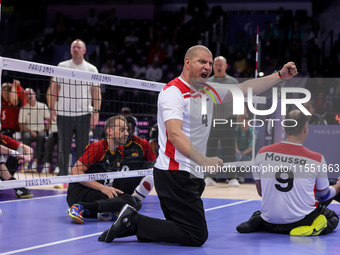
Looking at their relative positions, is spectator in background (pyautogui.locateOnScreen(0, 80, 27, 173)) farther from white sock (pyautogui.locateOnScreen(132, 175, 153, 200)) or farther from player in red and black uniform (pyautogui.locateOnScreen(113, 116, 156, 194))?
white sock (pyautogui.locateOnScreen(132, 175, 153, 200))

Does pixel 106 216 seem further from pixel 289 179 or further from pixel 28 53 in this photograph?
pixel 28 53

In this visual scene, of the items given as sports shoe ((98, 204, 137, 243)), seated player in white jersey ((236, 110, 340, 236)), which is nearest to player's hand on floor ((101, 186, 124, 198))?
sports shoe ((98, 204, 137, 243))

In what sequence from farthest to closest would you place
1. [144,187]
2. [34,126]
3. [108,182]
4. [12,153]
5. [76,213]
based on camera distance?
[34,126], [12,153], [108,182], [144,187], [76,213]

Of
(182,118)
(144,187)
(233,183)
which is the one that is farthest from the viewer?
(233,183)

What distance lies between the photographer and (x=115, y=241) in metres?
4.45

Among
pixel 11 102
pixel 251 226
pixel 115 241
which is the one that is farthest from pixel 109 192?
pixel 11 102

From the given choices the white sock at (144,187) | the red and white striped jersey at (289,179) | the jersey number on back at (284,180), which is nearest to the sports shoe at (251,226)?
the red and white striped jersey at (289,179)

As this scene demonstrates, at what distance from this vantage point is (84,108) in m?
7.99

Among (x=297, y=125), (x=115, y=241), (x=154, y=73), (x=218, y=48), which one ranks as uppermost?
(x=218, y=48)

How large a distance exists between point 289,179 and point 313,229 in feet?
1.70

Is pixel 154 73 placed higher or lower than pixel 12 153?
higher

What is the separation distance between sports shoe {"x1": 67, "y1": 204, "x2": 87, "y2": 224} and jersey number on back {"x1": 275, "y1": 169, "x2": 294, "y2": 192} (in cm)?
196

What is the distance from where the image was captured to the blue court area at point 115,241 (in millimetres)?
4062

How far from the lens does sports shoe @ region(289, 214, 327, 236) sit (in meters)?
4.73
